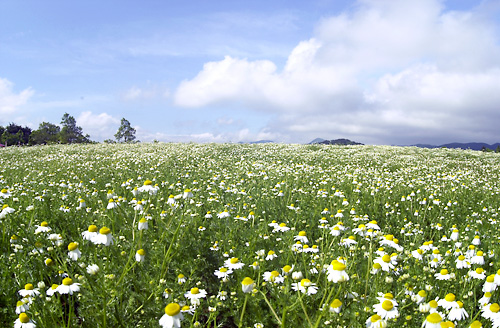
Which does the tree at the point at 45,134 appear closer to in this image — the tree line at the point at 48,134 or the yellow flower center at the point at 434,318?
the tree line at the point at 48,134

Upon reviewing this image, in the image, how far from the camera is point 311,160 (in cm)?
1498

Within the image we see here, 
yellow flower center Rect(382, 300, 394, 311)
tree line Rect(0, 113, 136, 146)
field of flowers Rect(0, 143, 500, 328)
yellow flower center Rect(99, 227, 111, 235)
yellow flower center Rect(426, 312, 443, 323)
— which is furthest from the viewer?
tree line Rect(0, 113, 136, 146)

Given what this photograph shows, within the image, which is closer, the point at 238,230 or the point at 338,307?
the point at 338,307

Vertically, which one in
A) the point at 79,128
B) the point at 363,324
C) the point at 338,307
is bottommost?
the point at 363,324

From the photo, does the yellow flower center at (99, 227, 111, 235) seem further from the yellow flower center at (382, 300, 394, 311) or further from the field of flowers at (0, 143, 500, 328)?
the yellow flower center at (382, 300, 394, 311)

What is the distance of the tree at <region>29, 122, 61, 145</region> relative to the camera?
2731 inches

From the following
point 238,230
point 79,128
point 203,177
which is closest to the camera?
point 238,230

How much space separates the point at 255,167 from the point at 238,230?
667 cm

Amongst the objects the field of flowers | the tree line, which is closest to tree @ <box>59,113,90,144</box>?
the tree line

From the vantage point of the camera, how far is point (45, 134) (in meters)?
70.6

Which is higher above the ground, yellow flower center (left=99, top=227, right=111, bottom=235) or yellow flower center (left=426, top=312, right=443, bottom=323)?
yellow flower center (left=99, top=227, right=111, bottom=235)

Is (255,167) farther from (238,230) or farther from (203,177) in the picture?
(238,230)

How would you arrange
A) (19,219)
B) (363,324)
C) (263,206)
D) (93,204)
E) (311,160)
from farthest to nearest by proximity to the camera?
(311,160) → (263,206) → (93,204) → (19,219) → (363,324)

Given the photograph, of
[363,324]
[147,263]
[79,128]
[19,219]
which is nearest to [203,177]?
[19,219]
